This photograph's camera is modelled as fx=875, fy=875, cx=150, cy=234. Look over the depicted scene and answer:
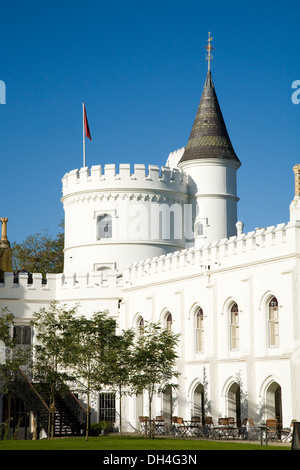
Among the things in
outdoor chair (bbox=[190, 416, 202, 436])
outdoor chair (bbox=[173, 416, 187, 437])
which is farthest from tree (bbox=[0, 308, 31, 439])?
outdoor chair (bbox=[190, 416, 202, 436])

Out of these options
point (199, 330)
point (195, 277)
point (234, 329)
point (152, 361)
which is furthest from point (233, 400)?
point (195, 277)

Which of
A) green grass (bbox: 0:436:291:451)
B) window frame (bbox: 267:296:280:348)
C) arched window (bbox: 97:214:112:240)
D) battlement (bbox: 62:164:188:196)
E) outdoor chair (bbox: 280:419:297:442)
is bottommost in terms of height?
green grass (bbox: 0:436:291:451)

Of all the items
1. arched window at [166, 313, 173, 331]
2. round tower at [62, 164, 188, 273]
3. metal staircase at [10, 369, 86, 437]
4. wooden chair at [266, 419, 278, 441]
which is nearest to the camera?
wooden chair at [266, 419, 278, 441]

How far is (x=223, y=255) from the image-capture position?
40.3 m

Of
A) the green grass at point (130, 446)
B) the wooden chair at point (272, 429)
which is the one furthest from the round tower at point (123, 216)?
the green grass at point (130, 446)

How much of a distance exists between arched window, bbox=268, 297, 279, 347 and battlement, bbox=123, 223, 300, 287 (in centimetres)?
198

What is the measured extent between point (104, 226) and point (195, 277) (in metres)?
11.8

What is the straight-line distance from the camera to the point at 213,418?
39.5 meters

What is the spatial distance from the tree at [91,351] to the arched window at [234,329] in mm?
5585

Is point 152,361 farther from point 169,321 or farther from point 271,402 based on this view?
point 169,321

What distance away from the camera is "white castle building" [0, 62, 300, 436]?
37000 millimetres

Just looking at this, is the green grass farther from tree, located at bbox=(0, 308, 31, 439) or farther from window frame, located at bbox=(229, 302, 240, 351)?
tree, located at bbox=(0, 308, 31, 439)

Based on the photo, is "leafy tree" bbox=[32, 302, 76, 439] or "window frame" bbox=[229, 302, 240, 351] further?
"window frame" bbox=[229, 302, 240, 351]

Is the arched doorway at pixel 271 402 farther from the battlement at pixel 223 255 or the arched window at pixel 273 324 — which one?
the battlement at pixel 223 255
